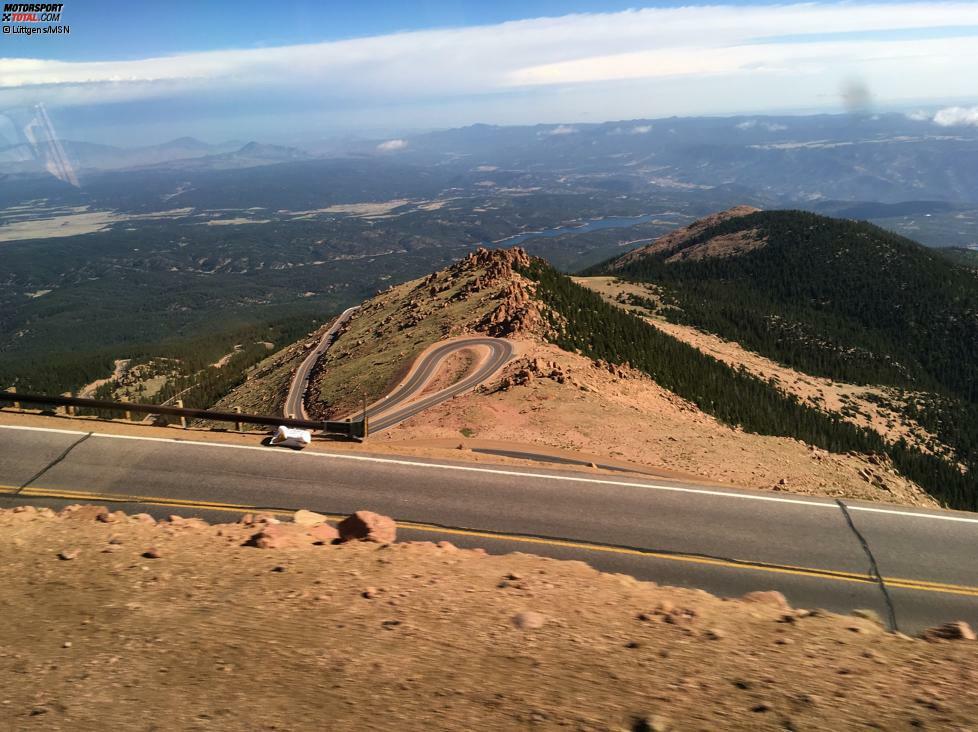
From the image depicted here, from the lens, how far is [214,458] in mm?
17844

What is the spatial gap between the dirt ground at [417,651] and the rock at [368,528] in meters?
0.95

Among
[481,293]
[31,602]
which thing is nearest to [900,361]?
[481,293]

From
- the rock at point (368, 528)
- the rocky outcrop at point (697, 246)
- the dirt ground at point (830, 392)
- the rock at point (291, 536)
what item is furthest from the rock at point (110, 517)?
the rocky outcrop at point (697, 246)

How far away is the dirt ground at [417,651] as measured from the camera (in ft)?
23.2

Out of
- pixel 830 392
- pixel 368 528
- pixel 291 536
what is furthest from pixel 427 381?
pixel 830 392

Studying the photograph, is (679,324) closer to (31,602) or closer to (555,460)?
(555,460)

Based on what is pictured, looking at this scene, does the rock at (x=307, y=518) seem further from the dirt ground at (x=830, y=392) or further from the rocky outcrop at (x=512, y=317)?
the dirt ground at (x=830, y=392)

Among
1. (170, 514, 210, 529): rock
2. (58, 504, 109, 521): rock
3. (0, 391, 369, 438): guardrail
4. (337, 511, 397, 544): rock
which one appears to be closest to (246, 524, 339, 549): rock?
(337, 511, 397, 544): rock

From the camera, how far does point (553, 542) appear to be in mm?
13531

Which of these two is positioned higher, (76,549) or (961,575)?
(76,549)

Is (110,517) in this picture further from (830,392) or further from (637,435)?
(830,392)

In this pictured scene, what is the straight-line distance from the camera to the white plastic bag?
62.4ft

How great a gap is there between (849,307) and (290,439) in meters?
125

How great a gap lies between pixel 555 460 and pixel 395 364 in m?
30.2
